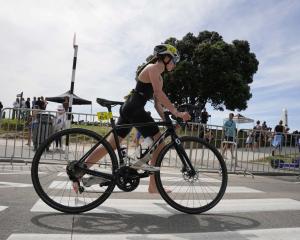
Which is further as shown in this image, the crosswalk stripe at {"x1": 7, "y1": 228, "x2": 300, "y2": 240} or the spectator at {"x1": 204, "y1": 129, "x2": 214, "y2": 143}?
the spectator at {"x1": 204, "y1": 129, "x2": 214, "y2": 143}

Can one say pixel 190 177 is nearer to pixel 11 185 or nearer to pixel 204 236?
pixel 204 236

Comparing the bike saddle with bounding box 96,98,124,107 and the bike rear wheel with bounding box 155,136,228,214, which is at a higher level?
the bike saddle with bounding box 96,98,124,107

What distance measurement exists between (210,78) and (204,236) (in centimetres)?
4480

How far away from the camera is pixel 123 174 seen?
491 cm

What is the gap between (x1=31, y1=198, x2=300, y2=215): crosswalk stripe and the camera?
200 inches

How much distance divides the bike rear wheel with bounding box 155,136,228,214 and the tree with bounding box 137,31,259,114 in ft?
137

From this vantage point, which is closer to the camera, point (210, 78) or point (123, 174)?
point (123, 174)

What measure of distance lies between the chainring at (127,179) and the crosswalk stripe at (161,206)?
32 cm

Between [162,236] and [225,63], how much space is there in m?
46.0

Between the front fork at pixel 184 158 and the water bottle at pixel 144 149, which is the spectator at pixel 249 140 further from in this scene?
the water bottle at pixel 144 149

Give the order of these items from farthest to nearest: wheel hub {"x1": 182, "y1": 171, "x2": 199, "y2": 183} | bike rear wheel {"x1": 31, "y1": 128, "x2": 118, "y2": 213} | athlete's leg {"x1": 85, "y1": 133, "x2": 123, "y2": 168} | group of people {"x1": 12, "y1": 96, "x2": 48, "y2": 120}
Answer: group of people {"x1": 12, "y1": 96, "x2": 48, "y2": 120}
wheel hub {"x1": 182, "y1": 171, "x2": 199, "y2": 183}
athlete's leg {"x1": 85, "y1": 133, "x2": 123, "y2": 168}
bike rear wheel {"x1": 31, "y1": 128, "x2": 118, "y2": 213}

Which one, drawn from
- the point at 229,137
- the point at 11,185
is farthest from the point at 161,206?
the point at 229,137

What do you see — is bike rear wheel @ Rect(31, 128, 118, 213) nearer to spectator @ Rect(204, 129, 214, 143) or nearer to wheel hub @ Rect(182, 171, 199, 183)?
wheel hub @ Rect(182, 171, 199, 183)

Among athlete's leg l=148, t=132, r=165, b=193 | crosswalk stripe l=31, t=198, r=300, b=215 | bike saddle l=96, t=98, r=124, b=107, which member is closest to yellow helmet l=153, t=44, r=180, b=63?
bike saddle l=96, t=98, r=124, b=107
